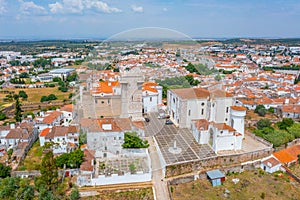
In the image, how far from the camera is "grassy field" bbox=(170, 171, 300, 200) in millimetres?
7898

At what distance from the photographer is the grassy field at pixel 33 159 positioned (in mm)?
9008

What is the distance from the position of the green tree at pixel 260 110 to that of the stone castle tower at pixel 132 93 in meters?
10.7

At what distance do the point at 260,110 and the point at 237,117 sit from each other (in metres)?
6.51

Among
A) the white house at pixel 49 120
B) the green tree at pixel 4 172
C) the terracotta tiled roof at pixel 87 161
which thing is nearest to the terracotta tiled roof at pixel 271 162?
the terracotta tiled roof at pixel 87 161

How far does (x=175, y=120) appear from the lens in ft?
36.5

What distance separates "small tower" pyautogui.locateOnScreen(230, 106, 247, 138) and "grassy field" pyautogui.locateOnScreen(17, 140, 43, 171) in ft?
26.2

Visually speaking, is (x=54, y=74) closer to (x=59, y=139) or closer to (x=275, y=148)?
(x=59, y=139)

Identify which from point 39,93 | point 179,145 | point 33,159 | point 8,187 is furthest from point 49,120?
point 39,93

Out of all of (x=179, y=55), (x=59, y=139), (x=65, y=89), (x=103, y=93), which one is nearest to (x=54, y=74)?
(x=65, y=89)

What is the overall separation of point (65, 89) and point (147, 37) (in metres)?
20.5

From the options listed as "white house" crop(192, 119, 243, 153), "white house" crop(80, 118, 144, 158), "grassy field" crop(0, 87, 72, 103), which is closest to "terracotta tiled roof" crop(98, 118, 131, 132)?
"white house" crop(80, 118, 144, 158)

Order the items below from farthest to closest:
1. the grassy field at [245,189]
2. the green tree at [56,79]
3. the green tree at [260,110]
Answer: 1. the green tree at [56,79]
2. the green tree at [260,110]
3. the grassy field at [245,189]

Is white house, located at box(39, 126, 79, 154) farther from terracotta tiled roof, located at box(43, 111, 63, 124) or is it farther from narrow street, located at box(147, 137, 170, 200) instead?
narrow street, located at box(147, 137, 170, 200)

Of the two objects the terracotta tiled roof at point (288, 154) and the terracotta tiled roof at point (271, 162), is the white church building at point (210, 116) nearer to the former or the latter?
the terracotta tiled roof at point (271, 162)
